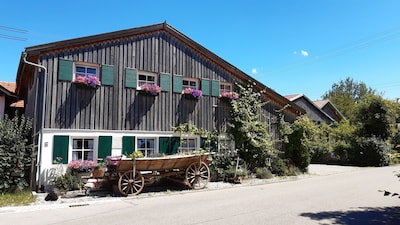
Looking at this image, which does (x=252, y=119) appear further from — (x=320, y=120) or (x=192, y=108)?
(x=320, y=120)

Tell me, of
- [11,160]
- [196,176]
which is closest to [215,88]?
[196,176]

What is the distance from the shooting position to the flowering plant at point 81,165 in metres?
11.9

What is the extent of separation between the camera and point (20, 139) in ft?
36.5

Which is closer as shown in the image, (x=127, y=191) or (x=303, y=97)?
(x=127, y=191)

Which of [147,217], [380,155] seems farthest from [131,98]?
[380,155]

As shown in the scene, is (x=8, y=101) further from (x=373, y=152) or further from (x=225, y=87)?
(x=373, y=152)

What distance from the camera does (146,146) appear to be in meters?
14.3

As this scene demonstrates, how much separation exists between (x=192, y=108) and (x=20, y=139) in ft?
24.5

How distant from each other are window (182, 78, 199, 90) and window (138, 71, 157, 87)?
1.65 meters

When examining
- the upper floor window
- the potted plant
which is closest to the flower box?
the potted plant

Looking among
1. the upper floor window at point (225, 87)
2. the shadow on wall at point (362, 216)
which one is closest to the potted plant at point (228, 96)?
the upper floor window at point (225, 87)

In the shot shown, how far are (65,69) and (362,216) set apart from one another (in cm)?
1106

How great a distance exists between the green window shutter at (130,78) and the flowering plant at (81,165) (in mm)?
3644

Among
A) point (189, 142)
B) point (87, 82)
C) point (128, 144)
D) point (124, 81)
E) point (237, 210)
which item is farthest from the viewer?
point (189, 142)
